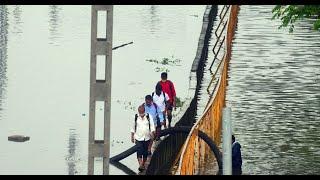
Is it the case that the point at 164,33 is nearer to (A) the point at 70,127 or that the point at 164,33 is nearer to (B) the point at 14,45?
(B) the point at 14,45

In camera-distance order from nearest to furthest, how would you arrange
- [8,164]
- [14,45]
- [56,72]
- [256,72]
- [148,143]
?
[148,143] → [8,164] → [256,72] → [56,72] → [14,45]

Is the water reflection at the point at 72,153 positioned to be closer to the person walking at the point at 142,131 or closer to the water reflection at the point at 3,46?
the person walking at the point at 142,131

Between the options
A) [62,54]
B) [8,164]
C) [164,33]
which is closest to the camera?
[8,164]

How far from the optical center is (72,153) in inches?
957

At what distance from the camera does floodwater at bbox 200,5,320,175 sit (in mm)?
20000

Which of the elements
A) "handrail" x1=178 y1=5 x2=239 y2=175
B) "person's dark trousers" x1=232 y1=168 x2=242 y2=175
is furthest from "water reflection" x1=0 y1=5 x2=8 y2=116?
"person's dark trousers" x1=232 y1=168 x2=242 y2=175

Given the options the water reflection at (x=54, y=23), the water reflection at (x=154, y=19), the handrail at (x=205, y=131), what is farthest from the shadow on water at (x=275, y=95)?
the water reflection at (x=154, y=19)

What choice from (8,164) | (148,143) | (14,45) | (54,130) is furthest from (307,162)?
(14,45)

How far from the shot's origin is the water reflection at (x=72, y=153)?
2268 centimetres

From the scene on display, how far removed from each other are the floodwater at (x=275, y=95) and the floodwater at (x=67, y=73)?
2764 millimetres

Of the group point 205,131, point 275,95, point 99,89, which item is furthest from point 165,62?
point 99,89

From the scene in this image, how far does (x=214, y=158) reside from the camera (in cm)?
1889

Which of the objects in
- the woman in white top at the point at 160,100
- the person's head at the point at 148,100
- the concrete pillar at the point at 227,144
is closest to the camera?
the concrete pillar at the point at 227,144
